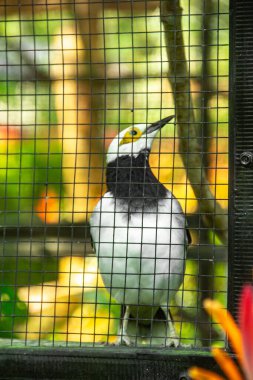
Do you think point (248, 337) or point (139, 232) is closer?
point (248, 337)

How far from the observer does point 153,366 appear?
2.21m

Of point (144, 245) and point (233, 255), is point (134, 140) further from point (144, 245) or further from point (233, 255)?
point (233, 255)

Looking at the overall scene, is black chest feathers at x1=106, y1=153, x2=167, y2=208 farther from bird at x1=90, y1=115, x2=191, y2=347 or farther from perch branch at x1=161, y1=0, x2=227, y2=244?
perch branch at x1=161, y1=0, x2=227, y2=244

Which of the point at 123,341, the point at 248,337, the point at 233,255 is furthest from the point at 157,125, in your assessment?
the point at 248,337

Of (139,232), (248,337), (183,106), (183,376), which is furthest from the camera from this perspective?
(183,106)

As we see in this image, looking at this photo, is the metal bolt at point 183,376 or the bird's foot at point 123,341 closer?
the metal bolt at point 183,376

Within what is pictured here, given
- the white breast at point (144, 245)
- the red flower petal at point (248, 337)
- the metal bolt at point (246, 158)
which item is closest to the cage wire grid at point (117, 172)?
the white breast at point (144, 245)

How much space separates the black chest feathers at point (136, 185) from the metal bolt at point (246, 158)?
Result: 79 centimetres

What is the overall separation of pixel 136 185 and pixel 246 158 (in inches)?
43.8

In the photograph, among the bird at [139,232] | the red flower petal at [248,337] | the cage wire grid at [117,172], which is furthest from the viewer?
the bird at [139,232]

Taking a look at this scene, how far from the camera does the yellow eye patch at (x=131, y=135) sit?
3.36 metres

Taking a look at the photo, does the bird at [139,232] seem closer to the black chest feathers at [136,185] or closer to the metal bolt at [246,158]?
the black chest feathers at [136,185]

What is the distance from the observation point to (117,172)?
3131mm

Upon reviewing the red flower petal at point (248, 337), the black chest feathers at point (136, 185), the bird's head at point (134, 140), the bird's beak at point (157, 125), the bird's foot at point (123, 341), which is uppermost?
the red flower petal at point (248, 337)
